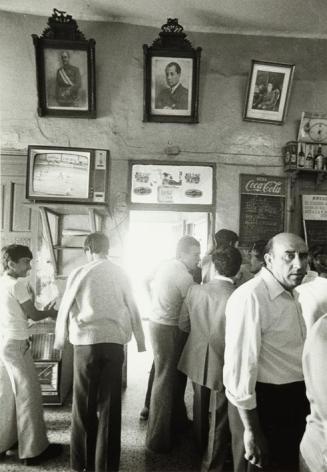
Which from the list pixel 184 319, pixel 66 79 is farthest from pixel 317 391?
pixel 66 79

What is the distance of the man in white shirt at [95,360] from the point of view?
246 cm

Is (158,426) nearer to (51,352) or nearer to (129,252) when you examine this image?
(51,352)

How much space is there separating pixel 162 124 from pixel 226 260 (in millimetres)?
2770

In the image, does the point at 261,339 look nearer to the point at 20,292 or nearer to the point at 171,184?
the point at 20,292

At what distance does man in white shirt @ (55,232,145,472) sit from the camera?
8.06 ft

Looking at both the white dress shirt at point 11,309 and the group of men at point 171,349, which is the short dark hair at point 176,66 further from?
the white dress shirt at point 11,309

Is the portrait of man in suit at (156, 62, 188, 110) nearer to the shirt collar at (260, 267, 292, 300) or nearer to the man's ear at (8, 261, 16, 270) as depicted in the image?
the man's ear at (8, 261, 16, 270)

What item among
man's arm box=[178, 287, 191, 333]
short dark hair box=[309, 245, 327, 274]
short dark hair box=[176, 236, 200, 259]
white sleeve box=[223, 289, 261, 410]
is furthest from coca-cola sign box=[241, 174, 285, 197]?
white sleeve box=[223, 289, 261, 410]

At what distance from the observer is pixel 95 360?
2480mm

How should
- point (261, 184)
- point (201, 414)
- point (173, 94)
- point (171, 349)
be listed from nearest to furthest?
point (201, 414)
point (171, 349)
point (173, 94)
point (261, 184)

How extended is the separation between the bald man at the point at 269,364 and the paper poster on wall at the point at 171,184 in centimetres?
285

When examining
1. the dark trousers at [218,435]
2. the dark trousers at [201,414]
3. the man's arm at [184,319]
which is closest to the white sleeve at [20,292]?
the man's arm at [184,319]

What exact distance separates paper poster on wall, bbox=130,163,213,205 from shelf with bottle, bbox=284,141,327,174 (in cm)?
96

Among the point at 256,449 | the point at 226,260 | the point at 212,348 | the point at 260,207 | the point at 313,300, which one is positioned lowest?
the point at 256,449
